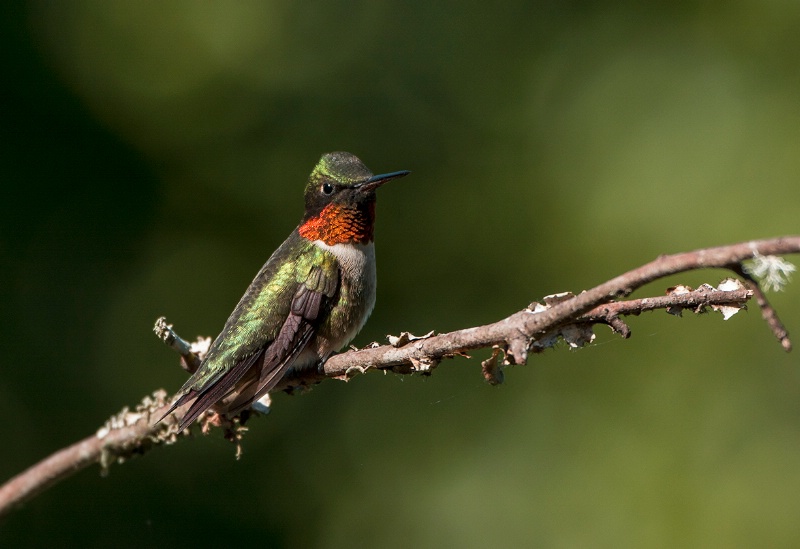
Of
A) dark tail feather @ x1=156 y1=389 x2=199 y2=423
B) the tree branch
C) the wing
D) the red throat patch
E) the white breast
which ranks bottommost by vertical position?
the tree branch

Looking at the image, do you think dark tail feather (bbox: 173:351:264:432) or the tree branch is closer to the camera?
the tree branch

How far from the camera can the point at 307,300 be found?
3.80m

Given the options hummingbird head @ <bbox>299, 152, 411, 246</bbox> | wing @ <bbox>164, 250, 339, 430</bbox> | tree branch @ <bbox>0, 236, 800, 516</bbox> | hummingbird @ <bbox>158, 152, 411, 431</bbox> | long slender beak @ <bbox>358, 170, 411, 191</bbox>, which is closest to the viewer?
tree branch @ <bbox>0, 236, 800, 516</bbox>

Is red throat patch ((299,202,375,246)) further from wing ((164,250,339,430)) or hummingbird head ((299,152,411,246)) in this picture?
wing ((164,250,339,430))

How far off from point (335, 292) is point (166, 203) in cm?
290

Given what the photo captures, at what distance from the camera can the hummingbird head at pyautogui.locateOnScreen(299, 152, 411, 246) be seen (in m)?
4.07

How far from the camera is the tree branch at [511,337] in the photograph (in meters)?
1.49

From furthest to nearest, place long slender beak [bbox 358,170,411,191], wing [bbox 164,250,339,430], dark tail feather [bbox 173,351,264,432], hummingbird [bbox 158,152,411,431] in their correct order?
1. long slender beak [bbox 358,170,411,191]
2. hummingbird [bbox 158,152,411,431]
3. wing [bbox 164,250,339,430]
4. dark tail feather [bbox 173,351,264,432]

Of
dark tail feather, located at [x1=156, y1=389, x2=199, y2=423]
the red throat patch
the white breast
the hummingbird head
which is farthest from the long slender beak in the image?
dark tail feather, located at [x1=156, y1=389, x2=199, y2=423]

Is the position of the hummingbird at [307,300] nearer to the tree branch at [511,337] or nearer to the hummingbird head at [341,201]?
the hummingbird head at [341,201]

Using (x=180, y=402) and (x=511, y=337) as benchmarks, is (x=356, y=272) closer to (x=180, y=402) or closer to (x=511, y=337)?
(x=180, y=402)

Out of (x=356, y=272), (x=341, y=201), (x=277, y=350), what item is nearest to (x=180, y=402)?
(x=277, y=350)

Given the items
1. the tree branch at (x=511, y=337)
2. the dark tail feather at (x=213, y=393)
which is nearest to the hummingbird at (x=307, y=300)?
the dark tail feather at (x=213, y=393)

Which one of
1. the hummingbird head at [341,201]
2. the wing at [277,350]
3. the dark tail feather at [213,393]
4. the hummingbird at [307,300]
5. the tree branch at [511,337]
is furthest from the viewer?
the hummingbird head at [341,201]
